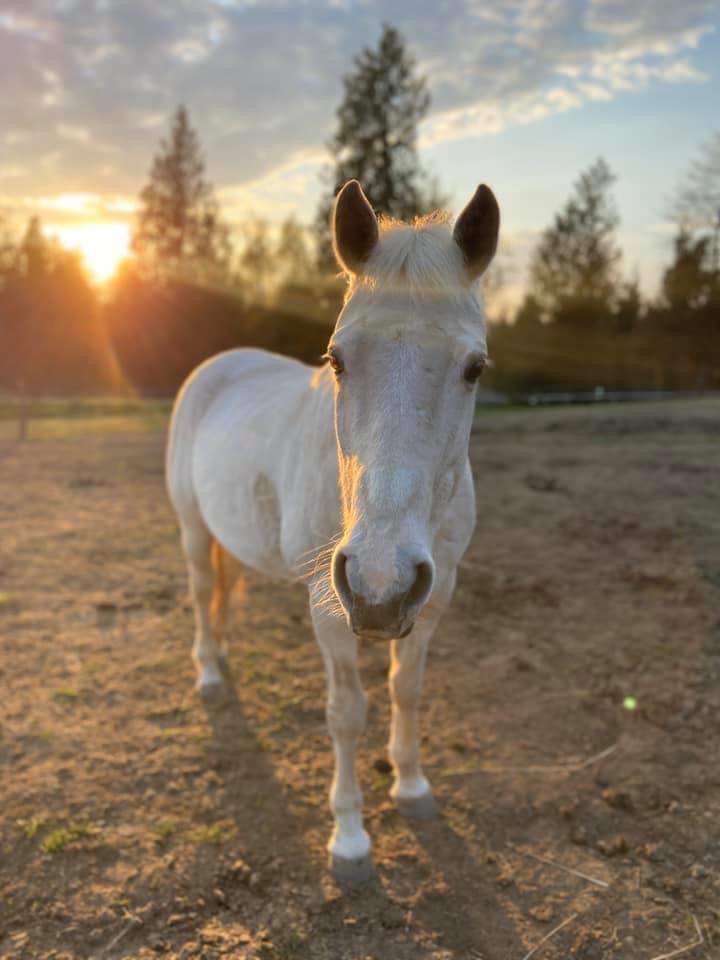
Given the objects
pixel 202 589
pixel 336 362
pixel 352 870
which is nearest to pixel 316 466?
pixel 336 362

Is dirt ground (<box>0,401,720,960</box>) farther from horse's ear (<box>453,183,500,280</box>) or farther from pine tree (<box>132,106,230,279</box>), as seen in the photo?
pine tree (<box>132,106,230,279</box>)

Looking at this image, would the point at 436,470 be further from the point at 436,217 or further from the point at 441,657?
the point at 441,657

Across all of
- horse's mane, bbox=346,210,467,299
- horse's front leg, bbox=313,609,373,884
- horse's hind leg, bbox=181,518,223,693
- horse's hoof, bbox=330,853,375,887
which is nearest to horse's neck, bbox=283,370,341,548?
horse's front leg, bbox=313,609,373,884

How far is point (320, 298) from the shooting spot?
32125 mm

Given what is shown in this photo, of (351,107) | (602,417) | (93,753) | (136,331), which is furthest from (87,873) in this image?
(136,331)

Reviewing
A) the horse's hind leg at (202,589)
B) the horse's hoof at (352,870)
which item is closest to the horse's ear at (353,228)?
the horse's hoof at (352,870)

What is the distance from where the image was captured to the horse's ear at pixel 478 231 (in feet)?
6.63

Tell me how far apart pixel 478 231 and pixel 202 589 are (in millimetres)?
2958

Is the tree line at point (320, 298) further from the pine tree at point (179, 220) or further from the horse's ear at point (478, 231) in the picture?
the horse's ear at point (478, 231)

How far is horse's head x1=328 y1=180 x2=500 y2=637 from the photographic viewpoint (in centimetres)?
155

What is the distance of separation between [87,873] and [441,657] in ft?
7.93

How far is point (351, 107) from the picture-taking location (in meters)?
27.0

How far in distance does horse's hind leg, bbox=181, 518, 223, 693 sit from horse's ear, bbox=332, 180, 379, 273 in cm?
247

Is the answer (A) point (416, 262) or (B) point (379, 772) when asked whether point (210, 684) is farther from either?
(A) point (416, 262)
